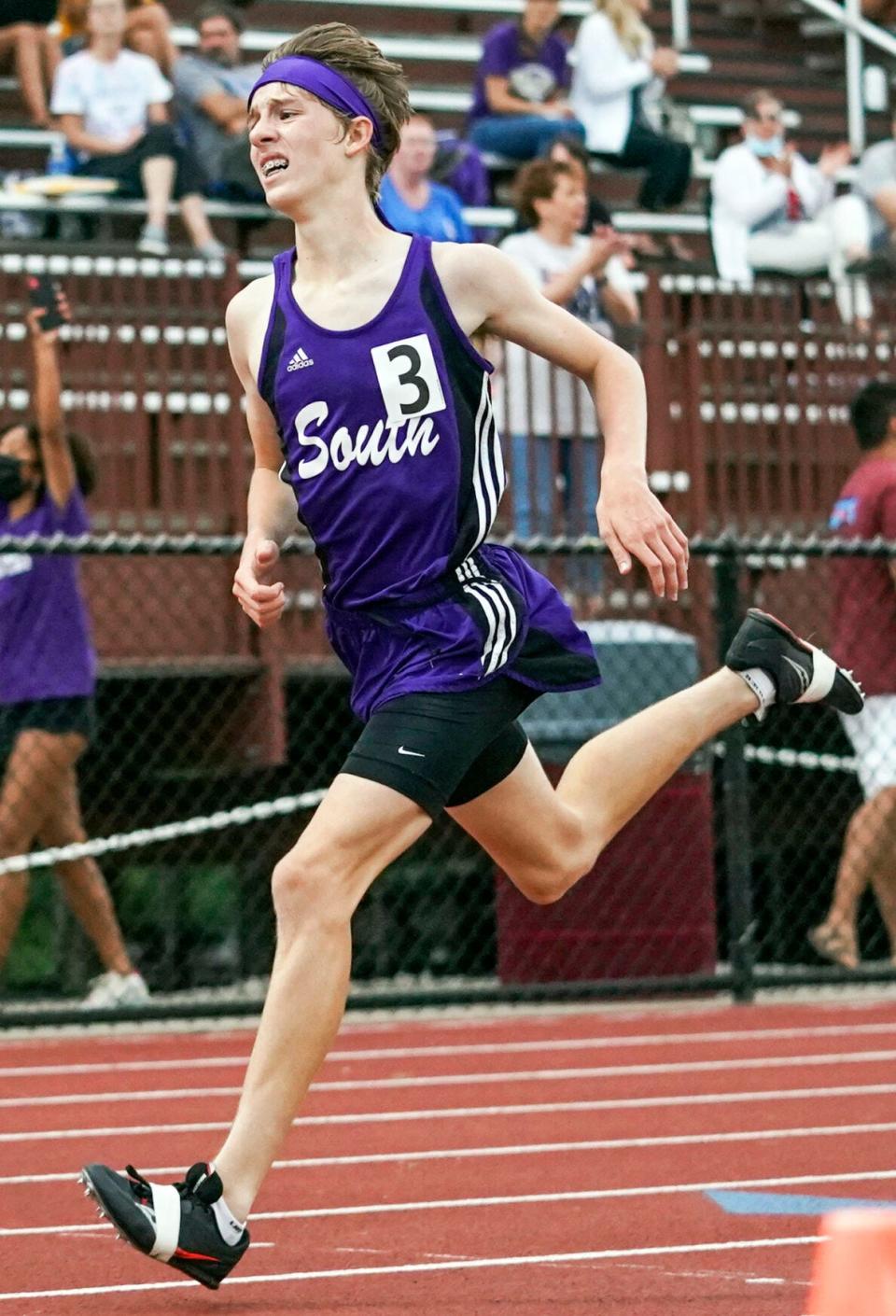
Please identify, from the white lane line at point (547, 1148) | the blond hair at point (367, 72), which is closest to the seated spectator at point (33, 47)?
the white lane line at point (547, 1148)

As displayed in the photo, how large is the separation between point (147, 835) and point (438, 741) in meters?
5.25

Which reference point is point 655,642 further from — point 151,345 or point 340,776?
point 340,776

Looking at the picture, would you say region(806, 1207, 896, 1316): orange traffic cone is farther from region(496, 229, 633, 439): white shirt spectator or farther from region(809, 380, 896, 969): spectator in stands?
region(496, 229, 633, 439): white shirt spectator

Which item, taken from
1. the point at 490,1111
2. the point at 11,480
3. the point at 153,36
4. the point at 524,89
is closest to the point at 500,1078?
the point at 490,1111

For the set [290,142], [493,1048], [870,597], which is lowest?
[493,1048]

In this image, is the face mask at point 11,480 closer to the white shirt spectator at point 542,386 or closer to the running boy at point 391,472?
the white shirt spectator at point 542,386

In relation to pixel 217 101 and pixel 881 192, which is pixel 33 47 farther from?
pixel 881 192

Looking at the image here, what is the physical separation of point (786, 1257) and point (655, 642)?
5226 mm

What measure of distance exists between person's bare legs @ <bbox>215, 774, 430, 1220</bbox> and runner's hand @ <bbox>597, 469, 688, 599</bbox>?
2.21ft

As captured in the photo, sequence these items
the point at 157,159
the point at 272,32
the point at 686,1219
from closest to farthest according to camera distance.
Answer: the point at 686,1219
the point at 157,159
the point at 272,32

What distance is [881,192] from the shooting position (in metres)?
14.2

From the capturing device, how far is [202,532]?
10305 mm

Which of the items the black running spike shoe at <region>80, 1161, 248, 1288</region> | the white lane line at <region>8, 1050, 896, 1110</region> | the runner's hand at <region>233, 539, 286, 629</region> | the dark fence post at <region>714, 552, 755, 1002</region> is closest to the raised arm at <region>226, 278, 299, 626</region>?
the runner's hand at <region>233, 539, 286, 629</region>

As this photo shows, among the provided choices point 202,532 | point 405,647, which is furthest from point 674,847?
point 405,647
